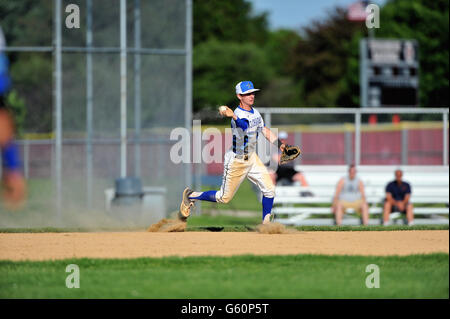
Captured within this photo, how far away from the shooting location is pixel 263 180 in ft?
31.6

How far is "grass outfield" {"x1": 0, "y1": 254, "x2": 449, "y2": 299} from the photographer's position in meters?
6.59

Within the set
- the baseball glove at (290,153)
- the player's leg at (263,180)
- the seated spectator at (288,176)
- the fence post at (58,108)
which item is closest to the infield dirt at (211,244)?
the player's leg at (263,180)

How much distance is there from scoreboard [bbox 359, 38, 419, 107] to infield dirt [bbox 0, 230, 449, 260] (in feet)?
32.5

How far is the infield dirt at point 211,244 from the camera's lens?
27.5 feet

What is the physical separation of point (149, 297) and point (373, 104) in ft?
46.5

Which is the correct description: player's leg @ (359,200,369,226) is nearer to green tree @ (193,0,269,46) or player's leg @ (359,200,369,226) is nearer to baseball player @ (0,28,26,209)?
baseball player @ (0,28,26,209)

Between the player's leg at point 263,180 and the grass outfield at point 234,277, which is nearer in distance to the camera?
the grass outfield at point 234,277

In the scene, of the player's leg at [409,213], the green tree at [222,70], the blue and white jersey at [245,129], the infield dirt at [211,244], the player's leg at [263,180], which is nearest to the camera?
the infield dirt at [211,244]

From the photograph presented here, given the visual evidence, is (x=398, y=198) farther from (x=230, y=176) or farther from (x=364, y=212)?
(x=230, y=176)

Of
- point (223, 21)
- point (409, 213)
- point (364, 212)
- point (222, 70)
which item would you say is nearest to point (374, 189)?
point (409, 213)

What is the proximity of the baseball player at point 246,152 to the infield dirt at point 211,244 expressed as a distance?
0.54m

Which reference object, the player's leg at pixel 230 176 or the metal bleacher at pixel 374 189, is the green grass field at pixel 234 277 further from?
the metal bleacher at pixel 374 189

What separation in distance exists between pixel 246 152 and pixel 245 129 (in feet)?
1.08

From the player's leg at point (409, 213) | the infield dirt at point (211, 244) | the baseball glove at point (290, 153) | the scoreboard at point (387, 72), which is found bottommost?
the player's leg at point (409, 213)
